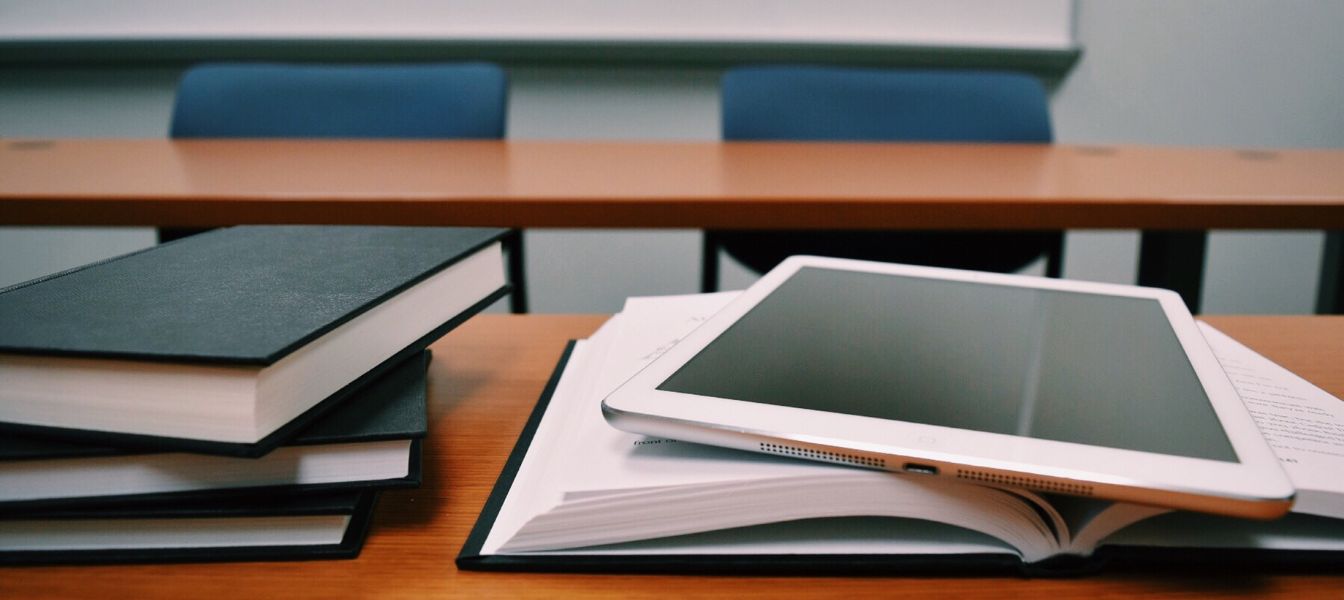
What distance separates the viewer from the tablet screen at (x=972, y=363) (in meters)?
0.29

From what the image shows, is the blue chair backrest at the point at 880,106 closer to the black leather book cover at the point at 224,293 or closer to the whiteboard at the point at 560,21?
the whiteboard at the point at 560,21

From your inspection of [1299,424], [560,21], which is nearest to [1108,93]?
[560,21]

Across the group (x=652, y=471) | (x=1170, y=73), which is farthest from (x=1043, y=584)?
(x=1170, y=73)

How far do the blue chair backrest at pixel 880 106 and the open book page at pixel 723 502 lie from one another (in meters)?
1.17

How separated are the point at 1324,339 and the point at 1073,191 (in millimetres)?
299

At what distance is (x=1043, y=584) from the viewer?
0.28 metres

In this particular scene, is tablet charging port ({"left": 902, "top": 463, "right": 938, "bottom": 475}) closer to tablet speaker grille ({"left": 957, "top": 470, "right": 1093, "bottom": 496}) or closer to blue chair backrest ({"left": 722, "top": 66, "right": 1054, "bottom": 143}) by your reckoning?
tablet speaker grille ({"left": 957, "top": 470, "right": 1093, "bottom": 496})

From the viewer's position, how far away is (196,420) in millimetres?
269

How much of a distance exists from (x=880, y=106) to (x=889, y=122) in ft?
0.11

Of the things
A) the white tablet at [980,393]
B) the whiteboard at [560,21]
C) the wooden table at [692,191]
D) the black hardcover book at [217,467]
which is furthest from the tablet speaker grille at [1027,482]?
the whiteboard at [560,21]

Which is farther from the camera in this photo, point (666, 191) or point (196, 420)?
point (666, 191)

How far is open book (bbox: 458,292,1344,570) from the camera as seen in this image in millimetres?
277

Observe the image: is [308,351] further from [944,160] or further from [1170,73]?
[1170,73]

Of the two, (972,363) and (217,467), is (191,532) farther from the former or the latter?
(972,363)
